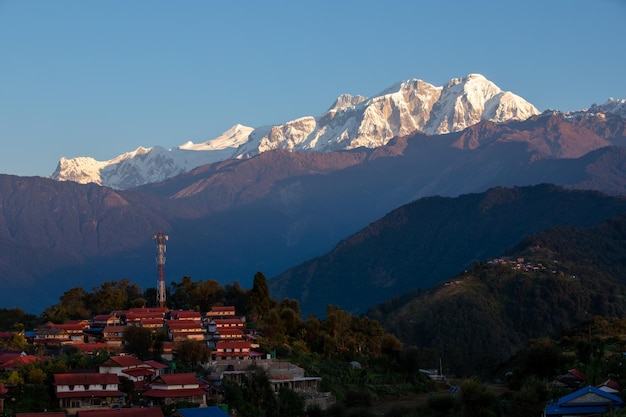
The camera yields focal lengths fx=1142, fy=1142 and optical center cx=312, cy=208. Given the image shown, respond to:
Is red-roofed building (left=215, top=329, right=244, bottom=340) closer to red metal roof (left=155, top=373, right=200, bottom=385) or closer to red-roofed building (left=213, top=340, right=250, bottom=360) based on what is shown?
red-roofed building (left=213, top=340, right=250, bottom=360)

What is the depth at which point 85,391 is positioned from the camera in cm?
4550

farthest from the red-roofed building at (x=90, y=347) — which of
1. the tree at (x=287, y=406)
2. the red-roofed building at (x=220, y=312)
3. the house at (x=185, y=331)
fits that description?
the red-roofed building at (x=220, y=312)

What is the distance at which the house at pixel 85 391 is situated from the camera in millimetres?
44969

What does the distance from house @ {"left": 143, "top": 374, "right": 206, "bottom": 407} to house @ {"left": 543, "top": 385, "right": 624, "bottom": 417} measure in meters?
14.4

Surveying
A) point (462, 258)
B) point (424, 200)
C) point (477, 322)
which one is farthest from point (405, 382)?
point (424, 200)

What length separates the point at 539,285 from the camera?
9981 centimetres

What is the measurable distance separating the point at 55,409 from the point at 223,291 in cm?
3264

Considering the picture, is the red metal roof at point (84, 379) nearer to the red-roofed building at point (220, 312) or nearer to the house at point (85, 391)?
the house at point (85, 391)

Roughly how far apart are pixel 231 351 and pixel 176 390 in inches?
414

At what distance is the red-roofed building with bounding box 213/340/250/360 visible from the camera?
186ft

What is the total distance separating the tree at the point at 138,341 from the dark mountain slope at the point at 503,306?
26.4 metres

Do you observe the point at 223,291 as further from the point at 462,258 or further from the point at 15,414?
the point at 462,258

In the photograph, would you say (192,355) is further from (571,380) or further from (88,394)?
(571,380)

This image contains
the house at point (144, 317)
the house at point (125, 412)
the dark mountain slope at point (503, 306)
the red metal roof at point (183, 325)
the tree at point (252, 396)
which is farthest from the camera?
the dark mountain slope at point (503, 306)
